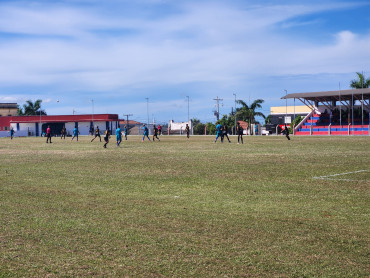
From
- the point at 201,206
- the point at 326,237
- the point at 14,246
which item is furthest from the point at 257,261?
the point at 201,206

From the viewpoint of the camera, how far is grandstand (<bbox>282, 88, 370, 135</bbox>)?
215 feet

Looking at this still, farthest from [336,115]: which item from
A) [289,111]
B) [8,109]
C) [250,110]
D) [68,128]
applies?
[8,109]

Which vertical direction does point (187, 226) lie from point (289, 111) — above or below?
Result: below

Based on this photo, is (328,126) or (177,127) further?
(177,127)

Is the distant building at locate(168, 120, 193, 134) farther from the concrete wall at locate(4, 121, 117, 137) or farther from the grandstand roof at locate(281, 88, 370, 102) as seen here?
the grandstand roof at locate(281, 88, 370, 102)

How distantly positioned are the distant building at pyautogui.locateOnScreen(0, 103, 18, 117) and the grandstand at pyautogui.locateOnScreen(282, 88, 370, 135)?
95.1m

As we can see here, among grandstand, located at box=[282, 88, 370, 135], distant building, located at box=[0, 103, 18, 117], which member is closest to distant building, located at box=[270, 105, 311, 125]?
grandstand, located at box=[282, 88, 370, 135]

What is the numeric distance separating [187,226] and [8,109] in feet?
475

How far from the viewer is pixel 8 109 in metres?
143

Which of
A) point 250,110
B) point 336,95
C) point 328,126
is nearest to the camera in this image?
point 336,95

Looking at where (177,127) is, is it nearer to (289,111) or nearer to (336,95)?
(289,111)

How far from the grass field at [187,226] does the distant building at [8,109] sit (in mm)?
134481

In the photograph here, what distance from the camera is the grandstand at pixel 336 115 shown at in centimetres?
6562

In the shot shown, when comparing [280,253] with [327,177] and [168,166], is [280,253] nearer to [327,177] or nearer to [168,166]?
[327,177]
